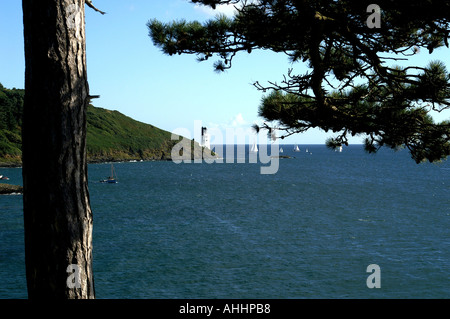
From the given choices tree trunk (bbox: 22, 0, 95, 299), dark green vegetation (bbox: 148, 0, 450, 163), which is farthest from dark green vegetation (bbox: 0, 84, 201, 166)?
tree trunk (bbox: 22, 0, 95, 299)

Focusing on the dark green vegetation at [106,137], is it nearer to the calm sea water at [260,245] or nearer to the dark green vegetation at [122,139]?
the dark green vegetation at [122,139]

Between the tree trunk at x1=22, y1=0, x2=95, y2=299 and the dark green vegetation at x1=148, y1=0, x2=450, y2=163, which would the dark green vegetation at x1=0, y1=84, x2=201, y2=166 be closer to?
the dark green vegetation at x1=148, y1=0, x2=450, y2=163

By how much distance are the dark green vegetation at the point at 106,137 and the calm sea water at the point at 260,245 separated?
2466 inches

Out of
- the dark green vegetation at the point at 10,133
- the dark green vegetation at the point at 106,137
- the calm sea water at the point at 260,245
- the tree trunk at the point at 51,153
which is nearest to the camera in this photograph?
the tree trunk at the point at 51,153

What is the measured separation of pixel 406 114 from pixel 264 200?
211 feet

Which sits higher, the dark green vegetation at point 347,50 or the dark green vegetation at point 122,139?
the dark green vegetation at point 122,139

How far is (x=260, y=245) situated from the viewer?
43.1m

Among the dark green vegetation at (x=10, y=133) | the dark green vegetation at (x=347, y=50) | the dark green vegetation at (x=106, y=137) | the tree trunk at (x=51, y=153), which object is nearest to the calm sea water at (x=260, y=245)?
the dark green vegetation at (x=347, y=50)

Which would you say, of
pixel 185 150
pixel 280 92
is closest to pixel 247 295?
pixel 280 92

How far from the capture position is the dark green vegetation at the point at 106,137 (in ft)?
405

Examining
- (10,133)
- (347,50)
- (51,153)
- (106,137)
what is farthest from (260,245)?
(106,137)

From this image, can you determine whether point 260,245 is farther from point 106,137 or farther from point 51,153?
point 106,137

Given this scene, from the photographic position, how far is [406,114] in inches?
290

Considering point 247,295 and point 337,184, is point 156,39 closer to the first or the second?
point 247,295
